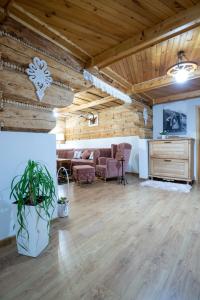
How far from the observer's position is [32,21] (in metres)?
2.01

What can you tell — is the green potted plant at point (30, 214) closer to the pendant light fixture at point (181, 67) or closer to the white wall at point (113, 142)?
the pendant light fixture at point (181, 67)

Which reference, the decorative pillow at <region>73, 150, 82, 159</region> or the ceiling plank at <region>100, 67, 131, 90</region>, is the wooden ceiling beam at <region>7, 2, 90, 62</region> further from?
the decorative pillow at <region>73, 150, 82, 159</region>

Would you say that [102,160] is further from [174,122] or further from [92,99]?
[174,122]

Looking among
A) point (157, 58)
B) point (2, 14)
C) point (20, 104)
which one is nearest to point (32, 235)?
point (20, 104)

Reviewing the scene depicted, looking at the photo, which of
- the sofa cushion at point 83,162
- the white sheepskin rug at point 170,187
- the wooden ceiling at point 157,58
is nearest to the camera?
the wooden ceiling at point 157,58

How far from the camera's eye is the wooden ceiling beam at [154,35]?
1.91 m

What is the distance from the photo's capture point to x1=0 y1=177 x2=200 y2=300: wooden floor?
123 centimetres

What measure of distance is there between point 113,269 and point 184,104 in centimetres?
476

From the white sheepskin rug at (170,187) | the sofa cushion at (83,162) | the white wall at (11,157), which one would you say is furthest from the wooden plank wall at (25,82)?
the sofa cushion at (83,162)

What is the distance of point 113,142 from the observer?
21.0 feet

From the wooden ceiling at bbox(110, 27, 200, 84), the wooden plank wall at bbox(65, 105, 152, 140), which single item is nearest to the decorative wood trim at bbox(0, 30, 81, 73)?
the wooden ceiling at bbox(110, 27, 200, 84)

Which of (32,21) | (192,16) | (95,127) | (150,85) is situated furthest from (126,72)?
(95,127)

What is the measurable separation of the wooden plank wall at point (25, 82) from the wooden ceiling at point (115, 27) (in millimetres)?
146

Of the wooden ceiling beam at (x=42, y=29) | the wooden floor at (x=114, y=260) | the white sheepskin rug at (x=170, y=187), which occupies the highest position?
the wooden ceiling beam at (x=42, y=29)
